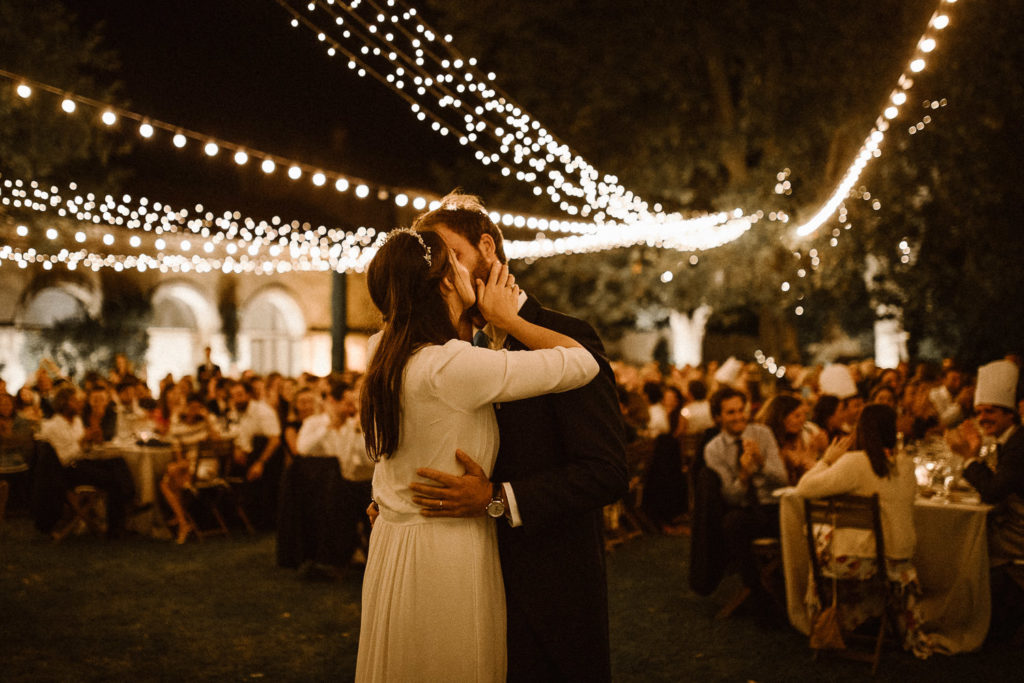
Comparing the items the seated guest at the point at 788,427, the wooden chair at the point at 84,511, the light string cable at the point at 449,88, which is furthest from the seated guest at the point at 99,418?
the seated guest at the point at 788,427

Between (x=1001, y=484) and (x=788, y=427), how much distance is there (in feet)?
5.31

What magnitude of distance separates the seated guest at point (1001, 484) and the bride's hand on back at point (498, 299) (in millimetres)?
3885

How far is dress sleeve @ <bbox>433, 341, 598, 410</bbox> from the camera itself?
1.96 meters

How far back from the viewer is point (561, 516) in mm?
2025

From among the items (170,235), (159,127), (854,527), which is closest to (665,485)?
(854,527)

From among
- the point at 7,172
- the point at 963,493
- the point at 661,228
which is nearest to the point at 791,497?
the point at 963,493

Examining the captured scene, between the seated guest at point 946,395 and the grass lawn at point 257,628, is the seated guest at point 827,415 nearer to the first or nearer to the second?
the grass lawn at point 257,628

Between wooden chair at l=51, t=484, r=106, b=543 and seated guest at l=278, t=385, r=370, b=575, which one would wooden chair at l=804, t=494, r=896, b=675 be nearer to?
seated guest at l=278, t=385, r=370, b=575

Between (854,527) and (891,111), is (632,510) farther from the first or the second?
(891,111)

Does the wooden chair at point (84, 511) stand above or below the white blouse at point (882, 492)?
below

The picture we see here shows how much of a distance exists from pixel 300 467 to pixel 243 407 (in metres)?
3.42

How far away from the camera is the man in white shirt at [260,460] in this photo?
27.7 ft

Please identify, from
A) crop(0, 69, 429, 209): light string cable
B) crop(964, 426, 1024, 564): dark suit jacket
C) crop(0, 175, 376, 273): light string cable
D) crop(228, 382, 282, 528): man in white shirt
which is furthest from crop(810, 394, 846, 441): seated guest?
crop(0, 175, 376, 273): light string cable

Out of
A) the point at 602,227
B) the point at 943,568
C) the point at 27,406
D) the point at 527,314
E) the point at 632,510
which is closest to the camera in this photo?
the point at 527,314
